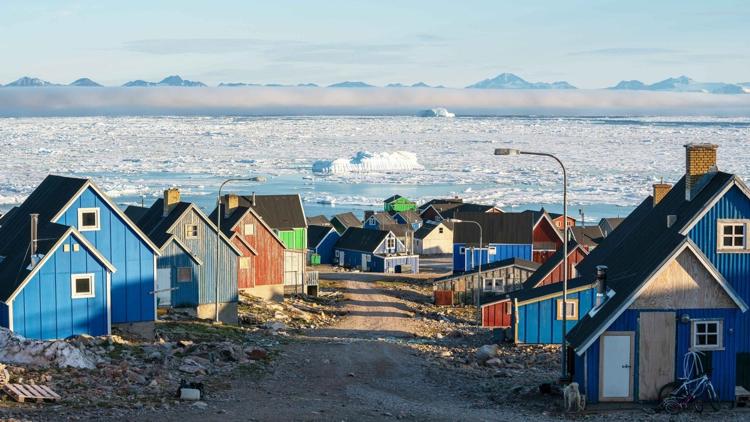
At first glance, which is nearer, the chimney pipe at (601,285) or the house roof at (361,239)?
the chimney pipe at (601,285)

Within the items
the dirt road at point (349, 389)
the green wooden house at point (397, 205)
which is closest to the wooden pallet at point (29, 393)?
the dirt road at point (349, 389)

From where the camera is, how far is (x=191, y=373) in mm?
32312

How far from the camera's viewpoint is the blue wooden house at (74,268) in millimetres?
35719

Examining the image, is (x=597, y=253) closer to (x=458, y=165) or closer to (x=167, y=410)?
(x=167, y=410)

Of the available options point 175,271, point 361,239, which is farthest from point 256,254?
point 361,239

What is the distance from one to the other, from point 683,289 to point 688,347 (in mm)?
1590

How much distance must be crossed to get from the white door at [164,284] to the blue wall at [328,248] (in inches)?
1598

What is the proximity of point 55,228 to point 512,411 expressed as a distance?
16.9 metres

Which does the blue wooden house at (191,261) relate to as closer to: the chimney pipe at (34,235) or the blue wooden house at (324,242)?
the chimney pipe at (34,235)

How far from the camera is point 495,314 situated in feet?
172

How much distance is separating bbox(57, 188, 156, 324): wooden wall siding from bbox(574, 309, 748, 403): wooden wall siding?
16.8m

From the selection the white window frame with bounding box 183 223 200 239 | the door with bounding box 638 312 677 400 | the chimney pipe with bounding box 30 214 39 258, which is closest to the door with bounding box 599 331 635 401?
the door with bounding box 638 312 677 400

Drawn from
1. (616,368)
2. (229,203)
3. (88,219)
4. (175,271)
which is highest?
(88,219)

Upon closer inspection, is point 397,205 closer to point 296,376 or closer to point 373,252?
point 373,252
